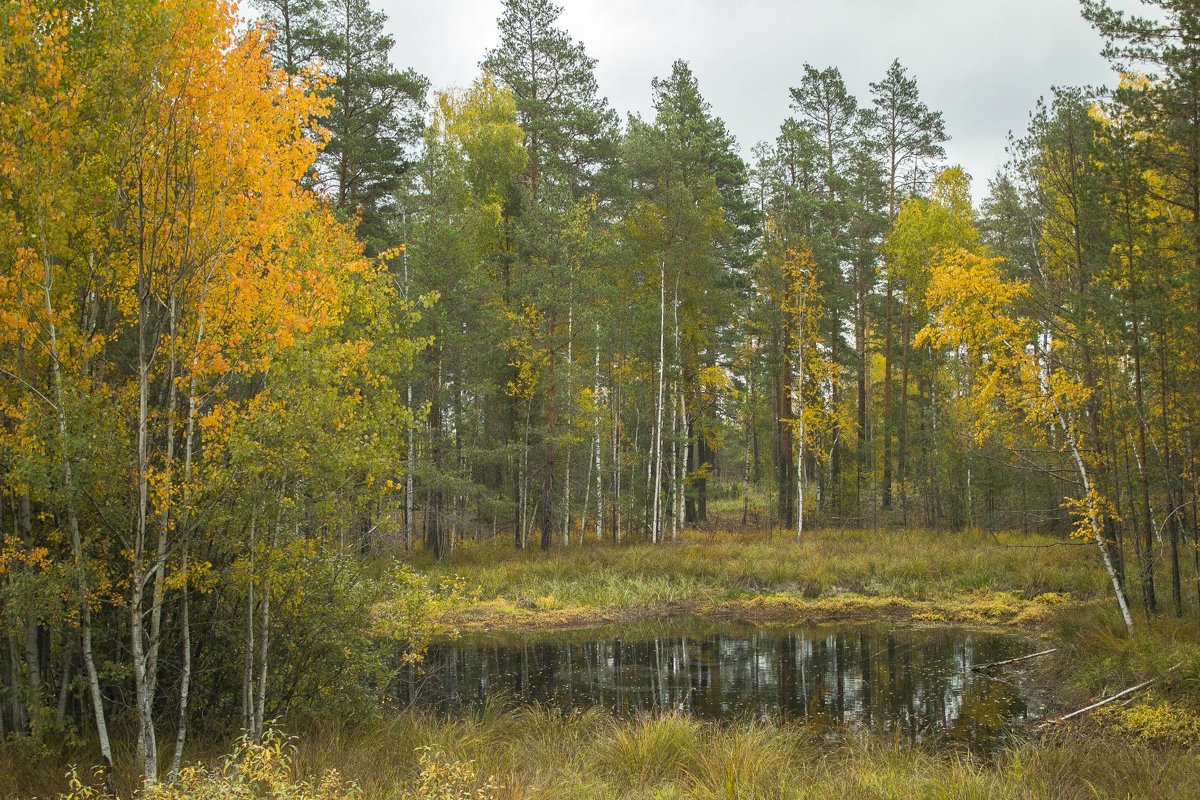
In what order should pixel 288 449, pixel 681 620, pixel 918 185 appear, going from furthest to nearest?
pixel 918 185 < pixel 681 620 < pixel 288 449

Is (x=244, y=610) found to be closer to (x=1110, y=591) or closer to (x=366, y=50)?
(x=1110, y=591)

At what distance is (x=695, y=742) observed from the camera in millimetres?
7027

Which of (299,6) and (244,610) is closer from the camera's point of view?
(244,610)

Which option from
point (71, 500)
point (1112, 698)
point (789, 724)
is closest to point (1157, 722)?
point (1112, 698)

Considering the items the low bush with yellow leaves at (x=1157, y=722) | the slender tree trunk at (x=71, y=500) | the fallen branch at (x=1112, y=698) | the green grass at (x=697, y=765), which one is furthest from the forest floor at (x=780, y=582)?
the slender tree trunk at (x=71, y=500)

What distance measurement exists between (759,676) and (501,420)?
38.3ft

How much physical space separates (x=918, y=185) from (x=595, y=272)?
15.0 metres

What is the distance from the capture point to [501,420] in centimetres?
2144

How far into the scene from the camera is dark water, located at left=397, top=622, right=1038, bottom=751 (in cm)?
973

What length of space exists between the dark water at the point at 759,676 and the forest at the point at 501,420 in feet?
0.52

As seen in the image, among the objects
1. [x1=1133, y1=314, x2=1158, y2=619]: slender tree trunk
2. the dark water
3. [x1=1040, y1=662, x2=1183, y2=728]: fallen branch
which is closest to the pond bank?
the dark water

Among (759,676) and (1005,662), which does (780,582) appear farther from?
(1005,662)

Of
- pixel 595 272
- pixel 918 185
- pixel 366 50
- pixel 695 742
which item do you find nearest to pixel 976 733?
pixel 695 742

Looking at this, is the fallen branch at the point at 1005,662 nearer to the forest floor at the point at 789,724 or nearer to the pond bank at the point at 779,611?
the forest floor at the point at 789,724
